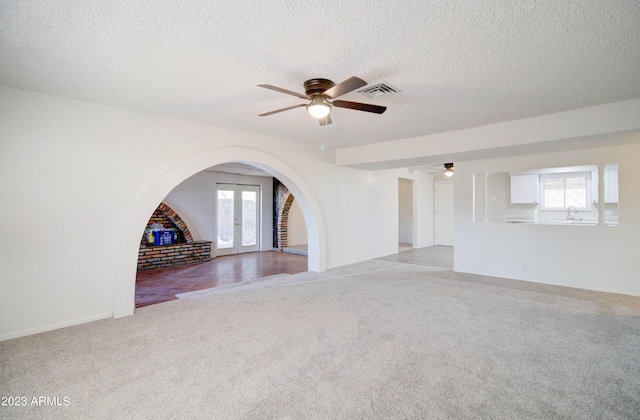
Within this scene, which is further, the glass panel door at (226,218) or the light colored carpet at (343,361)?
the glass panel door at (226,218)

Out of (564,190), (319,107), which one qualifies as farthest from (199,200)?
(564,190)

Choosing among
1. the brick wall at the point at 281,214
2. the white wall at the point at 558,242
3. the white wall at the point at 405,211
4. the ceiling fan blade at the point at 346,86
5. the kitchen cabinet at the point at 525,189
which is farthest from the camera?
the white wall at the point at 405,211

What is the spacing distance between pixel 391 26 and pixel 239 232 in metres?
7.72

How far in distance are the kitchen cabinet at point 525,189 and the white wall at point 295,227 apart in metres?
5.97

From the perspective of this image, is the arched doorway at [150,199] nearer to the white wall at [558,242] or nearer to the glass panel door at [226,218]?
the white wall at [558,242]

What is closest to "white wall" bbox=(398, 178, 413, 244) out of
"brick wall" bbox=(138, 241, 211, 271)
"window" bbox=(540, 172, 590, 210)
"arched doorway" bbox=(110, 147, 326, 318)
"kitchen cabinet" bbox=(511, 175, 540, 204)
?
"kitchen cabinet" bbox=(511, 175, 540, 204)

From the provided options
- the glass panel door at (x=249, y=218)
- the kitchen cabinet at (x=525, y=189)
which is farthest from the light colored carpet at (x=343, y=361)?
the glass panel door at (x=249, y=218)

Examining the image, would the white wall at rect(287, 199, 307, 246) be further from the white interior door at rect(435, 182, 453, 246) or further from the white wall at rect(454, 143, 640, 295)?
the white wall at rect(454, 143, 640, 295)

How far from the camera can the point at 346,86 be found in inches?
96.4

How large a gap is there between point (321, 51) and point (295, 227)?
8140 millimetres

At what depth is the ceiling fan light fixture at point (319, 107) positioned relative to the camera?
284 centimetres

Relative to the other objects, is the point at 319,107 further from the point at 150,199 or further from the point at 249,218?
the point at 249,218

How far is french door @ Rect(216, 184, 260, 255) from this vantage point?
8492mm

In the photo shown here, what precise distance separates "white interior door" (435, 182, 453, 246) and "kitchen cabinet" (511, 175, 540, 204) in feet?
12.5
